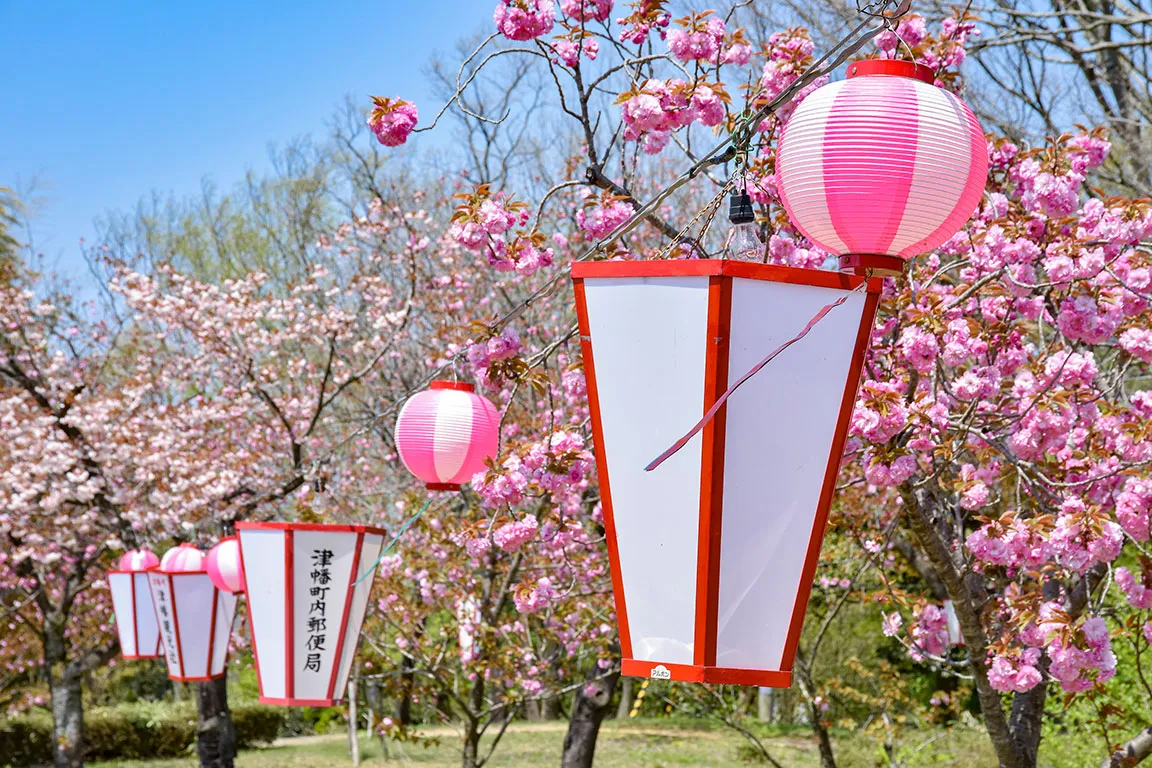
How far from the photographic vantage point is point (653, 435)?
71.8 inches

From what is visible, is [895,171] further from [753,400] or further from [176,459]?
Answer: [176,459]

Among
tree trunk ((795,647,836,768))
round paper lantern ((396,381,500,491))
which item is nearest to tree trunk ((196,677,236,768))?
tree trunk ((795,647,836,768))

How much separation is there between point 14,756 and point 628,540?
17091mm

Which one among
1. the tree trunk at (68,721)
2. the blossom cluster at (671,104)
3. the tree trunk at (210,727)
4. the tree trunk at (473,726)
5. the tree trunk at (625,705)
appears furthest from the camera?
the tree trunk at (625,705)

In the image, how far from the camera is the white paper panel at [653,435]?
1778 millimetres

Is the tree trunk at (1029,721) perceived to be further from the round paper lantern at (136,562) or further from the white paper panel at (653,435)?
the round paper lantern at (136,562)

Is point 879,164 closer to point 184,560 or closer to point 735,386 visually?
point 735,386

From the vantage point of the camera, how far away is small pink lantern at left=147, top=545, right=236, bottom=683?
601 centimetres

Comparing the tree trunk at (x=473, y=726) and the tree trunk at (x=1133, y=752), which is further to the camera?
the tree trunk at (x=473, y=726)

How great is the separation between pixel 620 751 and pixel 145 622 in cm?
884

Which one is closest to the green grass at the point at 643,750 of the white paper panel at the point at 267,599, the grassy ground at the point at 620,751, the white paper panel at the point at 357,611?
the grassy ground at the point at 620,751

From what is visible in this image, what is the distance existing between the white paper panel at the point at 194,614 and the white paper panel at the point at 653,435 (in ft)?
15.4

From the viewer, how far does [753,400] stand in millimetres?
1771

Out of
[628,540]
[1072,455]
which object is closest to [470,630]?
[1072,455]
